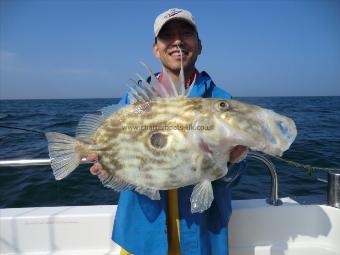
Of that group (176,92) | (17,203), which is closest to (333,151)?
(17,203)

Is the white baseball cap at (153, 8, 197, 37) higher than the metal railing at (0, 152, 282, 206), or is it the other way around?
the white baseball cap at (153, 8, 197, 37)

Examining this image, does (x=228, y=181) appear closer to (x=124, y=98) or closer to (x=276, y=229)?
(x=124, y=98)

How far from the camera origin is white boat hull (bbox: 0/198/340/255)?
10.9 feet

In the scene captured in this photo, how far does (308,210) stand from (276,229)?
41 cm

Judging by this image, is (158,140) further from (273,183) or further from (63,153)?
(273,183)

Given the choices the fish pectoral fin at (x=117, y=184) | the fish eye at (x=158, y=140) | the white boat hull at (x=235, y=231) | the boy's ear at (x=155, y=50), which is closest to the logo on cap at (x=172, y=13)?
the boy's ear at (x=155, y=50)

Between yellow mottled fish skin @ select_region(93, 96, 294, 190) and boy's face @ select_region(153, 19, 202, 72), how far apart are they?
0.67 m

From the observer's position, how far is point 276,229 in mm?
3428

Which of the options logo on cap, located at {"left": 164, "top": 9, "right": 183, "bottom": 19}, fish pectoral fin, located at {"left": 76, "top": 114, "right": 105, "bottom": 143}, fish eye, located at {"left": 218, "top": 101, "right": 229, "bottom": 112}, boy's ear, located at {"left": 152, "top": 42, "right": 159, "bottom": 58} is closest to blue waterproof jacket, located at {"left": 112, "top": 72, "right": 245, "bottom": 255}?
fish eye, located at {"left": 218, "top": 101, "right": 229, "bottom": 112}

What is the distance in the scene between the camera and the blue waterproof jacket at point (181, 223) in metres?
2.38

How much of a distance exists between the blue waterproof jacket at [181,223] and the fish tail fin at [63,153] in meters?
0.51

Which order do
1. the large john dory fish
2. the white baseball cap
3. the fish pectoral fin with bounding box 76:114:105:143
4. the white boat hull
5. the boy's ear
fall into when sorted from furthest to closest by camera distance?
the white boat hull → the boy's ear → the white baseball cap → the fish pectoral fin with bounding box 76:114:105:143 → the large john dory fish

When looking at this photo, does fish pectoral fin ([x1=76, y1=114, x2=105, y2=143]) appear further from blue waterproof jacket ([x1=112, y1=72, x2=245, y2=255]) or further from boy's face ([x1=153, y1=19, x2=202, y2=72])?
boy's face ([x1=153, y1=19, x2=202, y2=72])

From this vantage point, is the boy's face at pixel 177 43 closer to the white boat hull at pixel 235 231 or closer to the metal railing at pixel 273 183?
the metal railing at pixel 273 183
